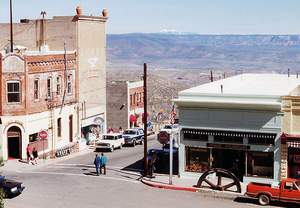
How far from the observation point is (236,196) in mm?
32938

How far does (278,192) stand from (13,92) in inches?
938

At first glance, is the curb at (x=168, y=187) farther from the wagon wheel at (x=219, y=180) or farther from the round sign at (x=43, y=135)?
the round sign at (x=43, y=135)

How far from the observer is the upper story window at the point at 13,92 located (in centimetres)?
4697

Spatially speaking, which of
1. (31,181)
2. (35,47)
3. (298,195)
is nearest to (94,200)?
(31,181)

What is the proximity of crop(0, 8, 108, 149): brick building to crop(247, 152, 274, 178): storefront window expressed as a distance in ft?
76.3

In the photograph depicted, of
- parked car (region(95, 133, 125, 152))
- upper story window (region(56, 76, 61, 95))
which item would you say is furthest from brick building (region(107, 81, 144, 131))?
upper story window (region(56, 76, 61, 95))

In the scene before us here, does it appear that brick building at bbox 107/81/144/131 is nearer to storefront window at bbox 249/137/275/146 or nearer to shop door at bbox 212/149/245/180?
shop door at bbox 212/149/245/180

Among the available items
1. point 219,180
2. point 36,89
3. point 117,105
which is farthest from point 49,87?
point 219,180

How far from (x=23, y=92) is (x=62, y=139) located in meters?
7.04

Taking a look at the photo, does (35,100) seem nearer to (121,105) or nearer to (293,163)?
(121,105)

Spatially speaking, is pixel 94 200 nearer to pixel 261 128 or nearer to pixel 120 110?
pixel 261 128

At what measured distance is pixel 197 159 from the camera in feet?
123

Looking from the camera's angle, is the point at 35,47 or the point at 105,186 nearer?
the point at 105,186

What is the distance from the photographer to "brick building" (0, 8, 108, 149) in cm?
5709
